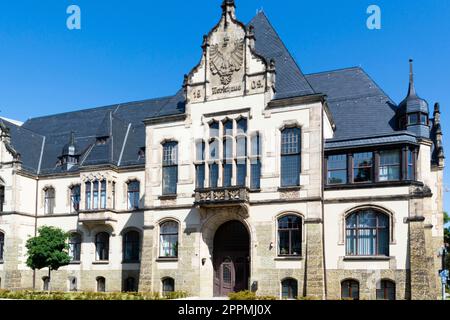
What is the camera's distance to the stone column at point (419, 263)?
27.1m

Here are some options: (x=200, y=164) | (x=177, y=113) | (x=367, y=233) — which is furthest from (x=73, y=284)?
(x=367, y=233)

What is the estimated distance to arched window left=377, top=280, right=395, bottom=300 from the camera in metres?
28.3

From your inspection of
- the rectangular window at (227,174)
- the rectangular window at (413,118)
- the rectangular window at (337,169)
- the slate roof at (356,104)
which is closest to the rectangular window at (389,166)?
the slate roof at (356,104)

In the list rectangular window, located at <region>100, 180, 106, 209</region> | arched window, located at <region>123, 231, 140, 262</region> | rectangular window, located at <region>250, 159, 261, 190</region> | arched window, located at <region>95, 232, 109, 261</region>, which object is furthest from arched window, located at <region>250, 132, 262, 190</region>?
arched window, located at <region>95, 232, 109, 261</region>

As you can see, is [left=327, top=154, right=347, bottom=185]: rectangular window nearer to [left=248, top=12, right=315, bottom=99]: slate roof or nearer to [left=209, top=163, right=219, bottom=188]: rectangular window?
[left=248, top=12, right=315, bottom=99]: slate roof

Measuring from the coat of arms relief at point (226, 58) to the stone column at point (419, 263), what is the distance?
563 inches

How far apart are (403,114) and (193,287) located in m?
17.1

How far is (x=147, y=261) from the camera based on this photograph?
1339 inches

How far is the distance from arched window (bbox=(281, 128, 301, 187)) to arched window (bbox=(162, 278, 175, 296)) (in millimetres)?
10007

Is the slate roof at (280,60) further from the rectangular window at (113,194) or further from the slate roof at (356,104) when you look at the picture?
the rectangular window at (113,194)

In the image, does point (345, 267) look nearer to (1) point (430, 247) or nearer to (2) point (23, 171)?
(1) point (430, 247)

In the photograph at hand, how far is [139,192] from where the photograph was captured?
38750 mm

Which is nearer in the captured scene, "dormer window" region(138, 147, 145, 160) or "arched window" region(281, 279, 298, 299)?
"arched window" region(281, 279, 298, 299)
